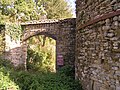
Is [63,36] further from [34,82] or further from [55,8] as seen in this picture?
[55,8]

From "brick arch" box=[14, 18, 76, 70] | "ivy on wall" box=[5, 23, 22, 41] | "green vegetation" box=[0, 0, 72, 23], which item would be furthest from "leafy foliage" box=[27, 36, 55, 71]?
"brick arch" box=[14, 18, 76, 70]

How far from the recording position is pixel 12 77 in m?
9.33

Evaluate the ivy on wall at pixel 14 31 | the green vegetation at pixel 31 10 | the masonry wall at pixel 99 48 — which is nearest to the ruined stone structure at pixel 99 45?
the masonry wall at pixel 99 48

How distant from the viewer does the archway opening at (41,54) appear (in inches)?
706

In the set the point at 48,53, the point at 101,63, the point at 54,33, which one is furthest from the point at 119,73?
the point at 48,53

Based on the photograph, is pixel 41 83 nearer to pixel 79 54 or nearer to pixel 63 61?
pixel 79 54

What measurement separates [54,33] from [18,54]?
9.61 ft

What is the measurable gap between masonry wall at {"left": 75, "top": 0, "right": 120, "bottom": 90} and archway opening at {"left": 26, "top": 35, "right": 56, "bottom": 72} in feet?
30.7

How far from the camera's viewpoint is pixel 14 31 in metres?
15.1

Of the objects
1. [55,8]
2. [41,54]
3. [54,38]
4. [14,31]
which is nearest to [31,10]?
[55,8]

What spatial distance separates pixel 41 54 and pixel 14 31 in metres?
4.37

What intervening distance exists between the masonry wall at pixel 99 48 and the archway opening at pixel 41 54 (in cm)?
935

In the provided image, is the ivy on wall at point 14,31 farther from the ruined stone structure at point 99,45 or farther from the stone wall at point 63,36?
the ruined stone structure at point 99,45

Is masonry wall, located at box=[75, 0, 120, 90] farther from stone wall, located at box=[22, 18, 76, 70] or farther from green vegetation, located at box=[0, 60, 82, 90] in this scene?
stone wall, located at box=[22, 18, 76, 70]
